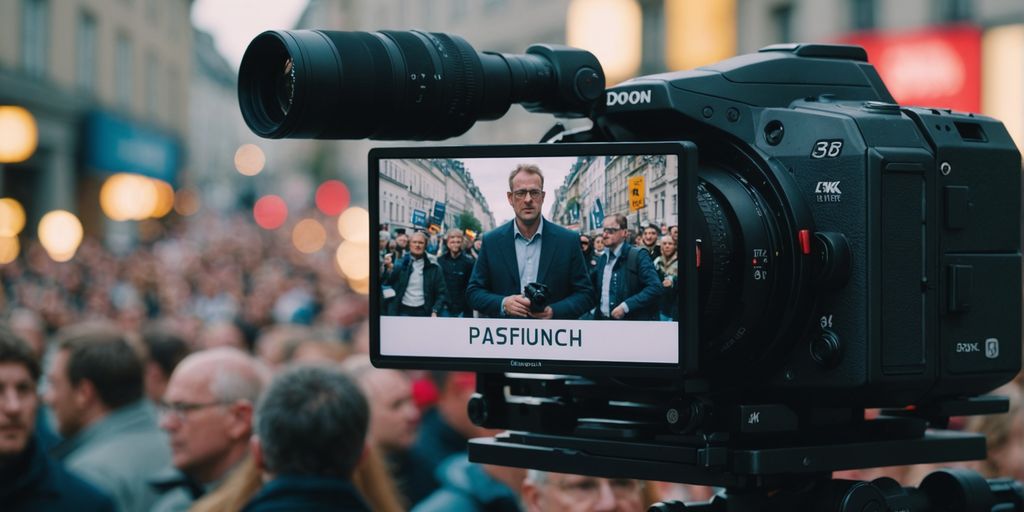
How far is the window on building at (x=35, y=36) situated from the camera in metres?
22.4

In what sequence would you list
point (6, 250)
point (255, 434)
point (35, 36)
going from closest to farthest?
point (255, 434) → point (6, 250) → point (35, 36)

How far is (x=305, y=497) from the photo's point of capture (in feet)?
12.6

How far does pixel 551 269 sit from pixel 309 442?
5.03 feet

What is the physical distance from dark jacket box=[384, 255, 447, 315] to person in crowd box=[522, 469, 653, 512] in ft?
4.14

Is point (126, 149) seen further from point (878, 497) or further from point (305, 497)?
point (878, 497)

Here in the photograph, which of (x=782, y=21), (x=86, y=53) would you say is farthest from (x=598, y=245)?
(x=86, y=53)

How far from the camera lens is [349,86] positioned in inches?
104

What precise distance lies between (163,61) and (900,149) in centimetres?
3277

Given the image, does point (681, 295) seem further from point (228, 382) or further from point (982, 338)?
point (228, 382)

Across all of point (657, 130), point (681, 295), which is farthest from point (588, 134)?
point (681, 295)

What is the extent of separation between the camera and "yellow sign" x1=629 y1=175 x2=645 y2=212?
2622mm

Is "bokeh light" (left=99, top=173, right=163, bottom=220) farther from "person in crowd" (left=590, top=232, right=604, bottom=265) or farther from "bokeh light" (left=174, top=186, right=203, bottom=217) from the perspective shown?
"person in crowd" (left=590, top=232, right=604, bottom=265)

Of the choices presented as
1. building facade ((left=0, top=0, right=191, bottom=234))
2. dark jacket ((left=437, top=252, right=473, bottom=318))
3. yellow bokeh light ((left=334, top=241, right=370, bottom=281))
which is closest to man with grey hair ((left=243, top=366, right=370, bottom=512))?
dark jacket ((left=437, top=252, right=473, bottom=318))

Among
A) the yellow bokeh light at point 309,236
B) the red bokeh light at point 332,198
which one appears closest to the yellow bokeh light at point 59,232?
the yellow bokeh light at point 309,236
